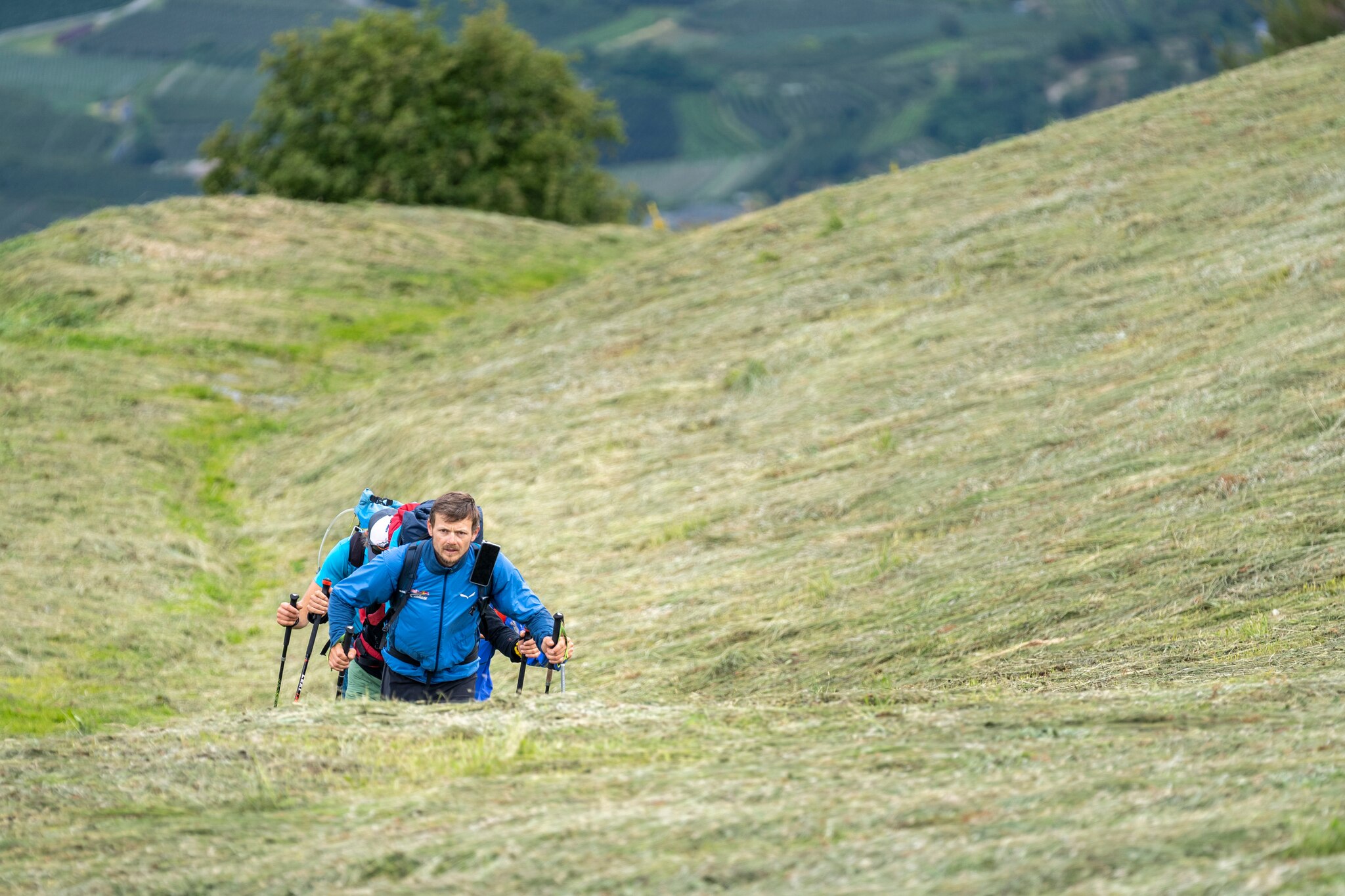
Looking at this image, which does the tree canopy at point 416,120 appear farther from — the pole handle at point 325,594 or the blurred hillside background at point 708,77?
the blurred hillside background at point 708,77

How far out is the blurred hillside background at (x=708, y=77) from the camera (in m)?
109

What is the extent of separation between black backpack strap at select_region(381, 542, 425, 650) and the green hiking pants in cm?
51

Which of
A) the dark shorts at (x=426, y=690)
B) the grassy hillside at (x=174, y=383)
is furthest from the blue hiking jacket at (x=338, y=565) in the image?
the grassy hillside at (x=174, y=383)

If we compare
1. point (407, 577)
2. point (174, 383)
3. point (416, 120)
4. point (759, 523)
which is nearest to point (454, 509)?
point (407, 577)

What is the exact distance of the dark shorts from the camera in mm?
6434

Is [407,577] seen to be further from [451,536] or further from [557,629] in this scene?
[557,629]

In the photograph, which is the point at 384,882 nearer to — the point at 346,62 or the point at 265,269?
the point at 265,269

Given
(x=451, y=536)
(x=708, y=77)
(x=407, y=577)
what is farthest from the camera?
(x=708, y=77)

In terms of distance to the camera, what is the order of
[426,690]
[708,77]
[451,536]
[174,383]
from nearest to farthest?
1. [451,536]
2. [426,690]
3. [174,383]
4. [708,77]

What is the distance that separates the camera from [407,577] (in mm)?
6262

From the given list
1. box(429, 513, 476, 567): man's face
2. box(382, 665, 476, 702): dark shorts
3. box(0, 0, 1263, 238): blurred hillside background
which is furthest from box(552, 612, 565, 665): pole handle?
box(0, 0, 1263, 238): blurred hillside background

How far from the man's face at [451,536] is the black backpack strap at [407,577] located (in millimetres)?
143

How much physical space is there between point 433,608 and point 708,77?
14948 cm

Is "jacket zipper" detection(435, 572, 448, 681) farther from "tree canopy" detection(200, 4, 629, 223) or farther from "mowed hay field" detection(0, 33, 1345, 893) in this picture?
"tree canopy" detection(200, 4, 629, 223)
